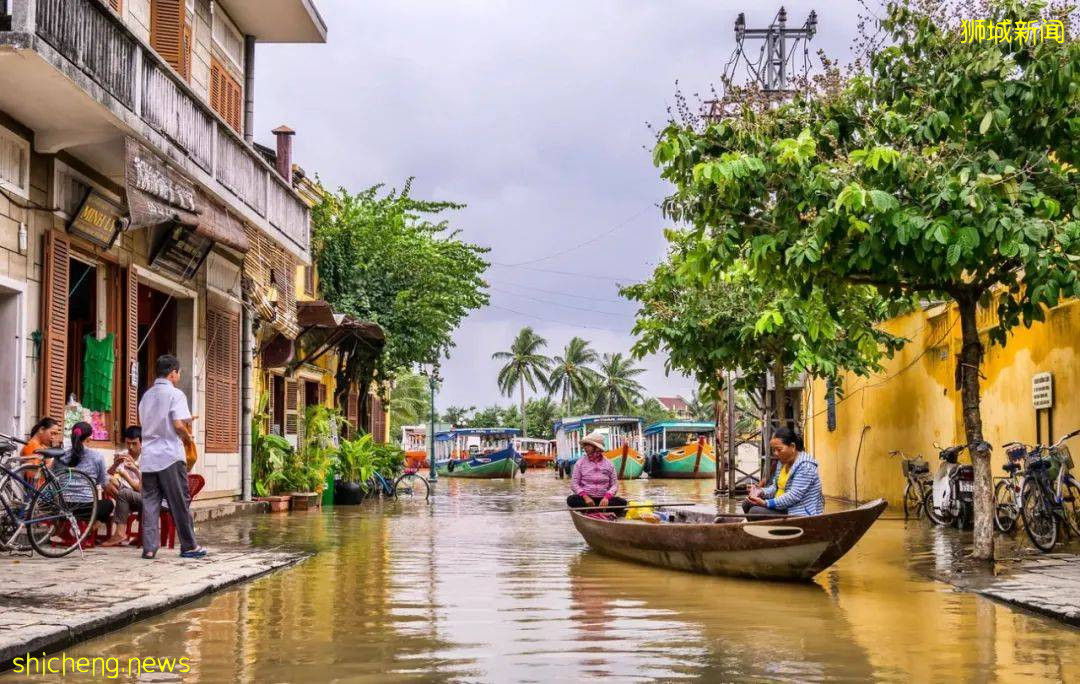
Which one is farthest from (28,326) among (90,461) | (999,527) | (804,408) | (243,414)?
(804,408)

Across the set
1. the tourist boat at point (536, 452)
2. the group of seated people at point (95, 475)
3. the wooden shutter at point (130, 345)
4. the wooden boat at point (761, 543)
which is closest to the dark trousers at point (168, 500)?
the group of seated people at point (95, 475)

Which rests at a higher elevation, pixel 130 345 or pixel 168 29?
pixel 168 29

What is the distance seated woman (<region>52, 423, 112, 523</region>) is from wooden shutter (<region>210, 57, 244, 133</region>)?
826 centimetres

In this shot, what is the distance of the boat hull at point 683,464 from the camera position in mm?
52938

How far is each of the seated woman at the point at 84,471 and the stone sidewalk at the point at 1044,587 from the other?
7.49 meters

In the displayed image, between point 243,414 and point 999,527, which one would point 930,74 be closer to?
point 999,527

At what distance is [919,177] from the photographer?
10539mm

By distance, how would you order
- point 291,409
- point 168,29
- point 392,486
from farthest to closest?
point 291,409
point 392,486
point 168,29

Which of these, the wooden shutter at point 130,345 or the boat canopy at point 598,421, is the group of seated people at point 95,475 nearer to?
the wooden shutter at point 130,345

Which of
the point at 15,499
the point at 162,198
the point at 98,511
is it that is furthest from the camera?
the point at 162,198

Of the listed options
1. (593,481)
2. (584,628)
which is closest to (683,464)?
(593,481)

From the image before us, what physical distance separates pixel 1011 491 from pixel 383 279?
1792 cm

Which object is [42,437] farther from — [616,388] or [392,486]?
[616,388]

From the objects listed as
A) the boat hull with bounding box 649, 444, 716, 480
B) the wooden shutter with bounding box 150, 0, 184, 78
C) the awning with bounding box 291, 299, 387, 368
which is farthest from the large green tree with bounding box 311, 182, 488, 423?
the boat hull with bounding box 649, 444, 716, 480
